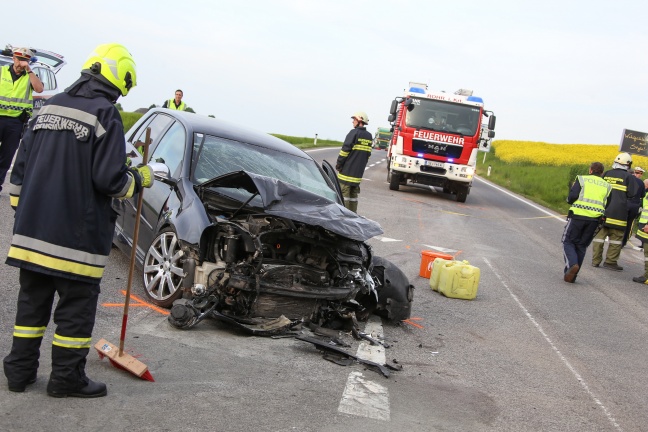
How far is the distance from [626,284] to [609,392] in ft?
22.5

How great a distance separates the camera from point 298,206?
632cm

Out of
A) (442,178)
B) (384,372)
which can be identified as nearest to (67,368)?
(384,372)

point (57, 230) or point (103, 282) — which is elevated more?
point (57, 230)

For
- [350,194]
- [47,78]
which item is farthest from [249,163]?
[47,78]

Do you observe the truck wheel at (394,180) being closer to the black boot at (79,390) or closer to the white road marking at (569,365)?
the white road marking at (569,365)

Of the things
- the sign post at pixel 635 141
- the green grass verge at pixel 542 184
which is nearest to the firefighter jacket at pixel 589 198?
the green grass verge at pixel 542 184

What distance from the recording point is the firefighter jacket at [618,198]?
1398 centimetres

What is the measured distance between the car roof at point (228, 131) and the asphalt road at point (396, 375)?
63.6 inches

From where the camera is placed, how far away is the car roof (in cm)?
761

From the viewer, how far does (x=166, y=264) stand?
21.4 feet

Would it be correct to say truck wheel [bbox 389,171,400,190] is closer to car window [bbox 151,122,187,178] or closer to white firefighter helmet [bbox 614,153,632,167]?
white firefighter helmet [bbox 614,153,632,167]

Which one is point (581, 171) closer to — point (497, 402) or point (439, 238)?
point (439, 238)

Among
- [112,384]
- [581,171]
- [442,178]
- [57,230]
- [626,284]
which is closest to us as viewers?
[57,230]

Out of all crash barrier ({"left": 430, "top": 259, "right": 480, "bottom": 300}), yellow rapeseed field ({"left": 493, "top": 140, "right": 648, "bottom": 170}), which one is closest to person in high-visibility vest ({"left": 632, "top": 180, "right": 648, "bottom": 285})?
crash barrier ({"left": 430, "top": 259, "right": 480, "bottom": 300})
